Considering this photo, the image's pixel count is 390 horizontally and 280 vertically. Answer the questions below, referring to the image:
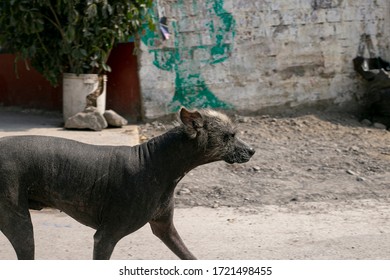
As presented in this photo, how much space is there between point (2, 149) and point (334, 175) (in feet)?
16.5

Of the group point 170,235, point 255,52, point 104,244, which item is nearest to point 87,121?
point 255,52

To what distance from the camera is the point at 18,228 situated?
4.40 metres

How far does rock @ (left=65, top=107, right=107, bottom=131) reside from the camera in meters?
9.63

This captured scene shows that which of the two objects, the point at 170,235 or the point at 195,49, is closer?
the point at 170,235

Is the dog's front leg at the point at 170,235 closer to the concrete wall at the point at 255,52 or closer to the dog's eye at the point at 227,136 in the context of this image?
the dog's eye at the point at 227,136

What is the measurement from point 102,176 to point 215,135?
783 mm

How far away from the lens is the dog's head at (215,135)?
14.7ft

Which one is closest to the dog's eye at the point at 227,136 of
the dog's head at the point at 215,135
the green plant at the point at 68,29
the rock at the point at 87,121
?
the dog's head at the point at 215,135

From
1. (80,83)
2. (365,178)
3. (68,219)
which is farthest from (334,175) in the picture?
(80,83)

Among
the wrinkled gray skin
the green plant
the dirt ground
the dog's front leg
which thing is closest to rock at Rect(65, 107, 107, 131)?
the dirt ground

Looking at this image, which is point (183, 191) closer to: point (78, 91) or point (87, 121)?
point (87, 121)

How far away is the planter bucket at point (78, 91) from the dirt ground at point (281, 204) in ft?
2.93

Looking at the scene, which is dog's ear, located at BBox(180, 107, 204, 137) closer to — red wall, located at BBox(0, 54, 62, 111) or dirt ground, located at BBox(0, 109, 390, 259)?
dirt ground, located at BBox(0, 109, 390, 259)
